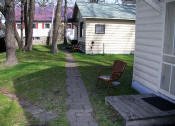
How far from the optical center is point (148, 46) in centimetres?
582

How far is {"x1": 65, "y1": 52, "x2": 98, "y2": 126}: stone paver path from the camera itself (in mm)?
4455

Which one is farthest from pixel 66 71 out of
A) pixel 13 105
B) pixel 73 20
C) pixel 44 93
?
pixel 73 20

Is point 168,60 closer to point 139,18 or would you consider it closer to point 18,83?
point 139,18

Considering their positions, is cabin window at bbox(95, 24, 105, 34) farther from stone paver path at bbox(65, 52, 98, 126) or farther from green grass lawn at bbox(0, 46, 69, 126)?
stone paver path at bbox(65, 52, 98, 126)

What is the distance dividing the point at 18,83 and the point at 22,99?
1.77 m

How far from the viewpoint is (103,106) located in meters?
5.32

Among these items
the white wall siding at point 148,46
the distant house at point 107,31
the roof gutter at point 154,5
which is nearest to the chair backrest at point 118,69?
the white wall siding at point 148,46

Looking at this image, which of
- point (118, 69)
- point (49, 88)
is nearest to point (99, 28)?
point (118, 69)

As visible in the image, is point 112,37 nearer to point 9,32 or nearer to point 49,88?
point 9,32

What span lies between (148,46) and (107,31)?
416 inches

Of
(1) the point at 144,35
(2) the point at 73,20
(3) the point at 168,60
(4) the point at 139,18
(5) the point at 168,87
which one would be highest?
(2) the point at 73,20

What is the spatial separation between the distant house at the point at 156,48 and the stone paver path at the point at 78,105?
1.77 meters

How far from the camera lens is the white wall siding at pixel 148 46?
17.6 ft

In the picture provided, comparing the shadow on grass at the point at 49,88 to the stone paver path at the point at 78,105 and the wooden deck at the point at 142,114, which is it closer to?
the stone paver path at the point at 78,105
